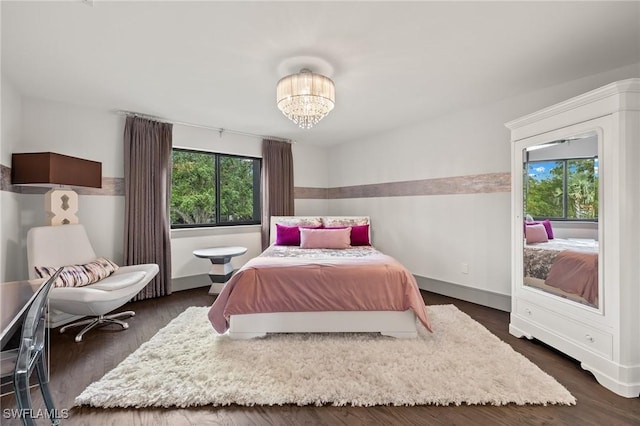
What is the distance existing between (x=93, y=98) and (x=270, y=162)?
2.42m

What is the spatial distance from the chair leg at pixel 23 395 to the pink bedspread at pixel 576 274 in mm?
3258

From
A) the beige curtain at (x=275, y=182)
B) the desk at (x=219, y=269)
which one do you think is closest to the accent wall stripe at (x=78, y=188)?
the desk at (x=219, y=269)

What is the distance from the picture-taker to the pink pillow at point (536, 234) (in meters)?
2.36

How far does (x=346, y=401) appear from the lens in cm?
166

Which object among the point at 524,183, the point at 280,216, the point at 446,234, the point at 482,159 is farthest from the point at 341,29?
the point at 280,216

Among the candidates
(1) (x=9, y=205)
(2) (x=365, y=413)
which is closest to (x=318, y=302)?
(2) (x=365, y=413)

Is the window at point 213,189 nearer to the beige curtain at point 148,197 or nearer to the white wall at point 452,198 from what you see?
the beige curtain at point 148,197

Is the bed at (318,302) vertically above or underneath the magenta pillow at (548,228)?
underneath

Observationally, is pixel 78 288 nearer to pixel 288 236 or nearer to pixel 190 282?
pixel 190 282

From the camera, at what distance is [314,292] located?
242 cm

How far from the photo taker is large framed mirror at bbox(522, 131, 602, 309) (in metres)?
1.97

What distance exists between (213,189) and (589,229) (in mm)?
4452

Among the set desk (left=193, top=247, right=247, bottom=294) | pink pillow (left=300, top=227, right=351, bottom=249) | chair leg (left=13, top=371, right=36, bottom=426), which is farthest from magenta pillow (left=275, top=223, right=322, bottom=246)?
chair leg (left=13, top=371, right=36, bottom=426)

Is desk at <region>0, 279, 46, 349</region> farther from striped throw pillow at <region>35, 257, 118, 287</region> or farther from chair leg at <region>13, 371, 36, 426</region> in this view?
striped throw pillow at <region>35, 257, 118, 287</region>
